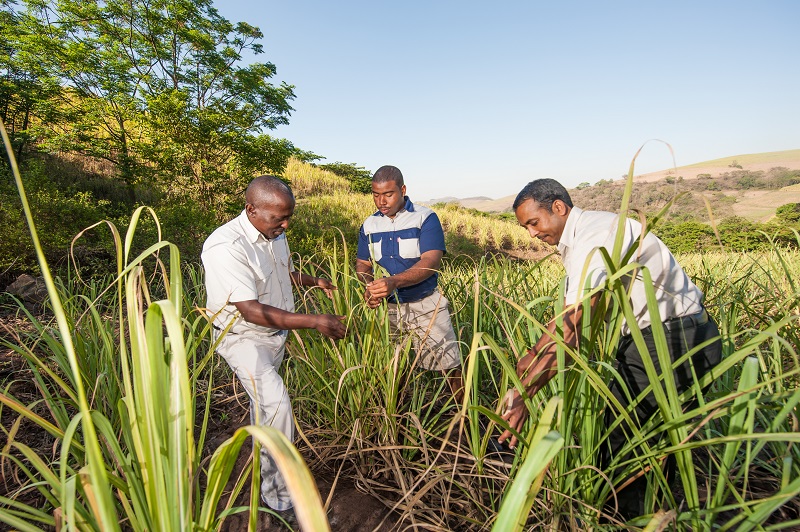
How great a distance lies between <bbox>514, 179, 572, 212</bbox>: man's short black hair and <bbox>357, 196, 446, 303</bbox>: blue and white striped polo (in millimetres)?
942

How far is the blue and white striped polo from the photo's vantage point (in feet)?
8.61

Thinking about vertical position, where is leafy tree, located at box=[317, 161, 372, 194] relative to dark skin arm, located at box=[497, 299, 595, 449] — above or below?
above

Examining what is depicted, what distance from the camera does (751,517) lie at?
723mm

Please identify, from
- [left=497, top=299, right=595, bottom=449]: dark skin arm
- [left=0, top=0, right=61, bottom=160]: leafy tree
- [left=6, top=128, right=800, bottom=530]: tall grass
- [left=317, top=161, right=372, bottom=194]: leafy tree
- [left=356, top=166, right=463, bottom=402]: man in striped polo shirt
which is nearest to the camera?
[left=6, top=128, right=800, bottom=530]: tall grass

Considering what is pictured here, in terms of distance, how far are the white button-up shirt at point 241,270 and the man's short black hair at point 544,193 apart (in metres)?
1.23

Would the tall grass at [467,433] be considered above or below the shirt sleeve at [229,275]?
below

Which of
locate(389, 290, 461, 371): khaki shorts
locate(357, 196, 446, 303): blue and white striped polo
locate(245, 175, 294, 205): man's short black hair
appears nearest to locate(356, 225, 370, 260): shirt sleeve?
locate(357, 196, 446, 303): blue and white striped polo

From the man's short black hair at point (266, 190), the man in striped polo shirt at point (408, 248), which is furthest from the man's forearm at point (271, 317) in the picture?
the man in striped polo shirt at point (408, 248)

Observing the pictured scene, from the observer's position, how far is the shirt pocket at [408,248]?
104 inches

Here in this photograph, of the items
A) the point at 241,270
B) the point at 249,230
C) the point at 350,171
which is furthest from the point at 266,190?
the point at 350,171

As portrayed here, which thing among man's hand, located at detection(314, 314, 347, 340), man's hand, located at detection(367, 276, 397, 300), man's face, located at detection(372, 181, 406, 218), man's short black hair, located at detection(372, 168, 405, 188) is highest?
man's short black hair, located at detection(372, 168, 405, 188)

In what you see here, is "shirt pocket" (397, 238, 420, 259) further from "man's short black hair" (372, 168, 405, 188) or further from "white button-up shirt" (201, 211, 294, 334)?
"white button-up shirt" (201, 211, 294, 334)

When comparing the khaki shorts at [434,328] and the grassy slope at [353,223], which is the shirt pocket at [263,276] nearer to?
the khaki shorts at [434,328]

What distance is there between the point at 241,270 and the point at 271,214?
30cm
